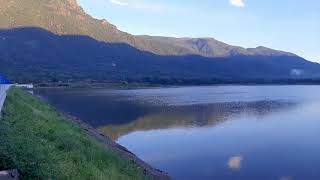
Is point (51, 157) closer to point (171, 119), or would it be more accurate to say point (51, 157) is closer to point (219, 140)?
point (219, 140)

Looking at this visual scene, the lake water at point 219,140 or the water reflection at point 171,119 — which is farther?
the water reflection at point 171,119

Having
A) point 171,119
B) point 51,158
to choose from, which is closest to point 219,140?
point 171,119

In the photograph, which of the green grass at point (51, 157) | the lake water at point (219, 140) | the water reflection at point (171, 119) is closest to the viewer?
the green grass at point (51, 157)

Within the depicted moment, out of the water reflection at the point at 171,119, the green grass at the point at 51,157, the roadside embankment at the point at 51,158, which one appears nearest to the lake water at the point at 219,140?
the water reflection at the point at 171,119

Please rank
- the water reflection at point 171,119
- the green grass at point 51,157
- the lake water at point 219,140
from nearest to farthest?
1. the green grass at point 51,157
2. the lake water at point 219,140
3. the water reflection at point 171,119

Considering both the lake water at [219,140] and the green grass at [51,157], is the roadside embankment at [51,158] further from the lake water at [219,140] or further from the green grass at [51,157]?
the lake water at [219,140]

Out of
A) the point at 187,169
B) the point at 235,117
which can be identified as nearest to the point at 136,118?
the point at 235,117

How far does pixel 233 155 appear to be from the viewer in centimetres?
3272

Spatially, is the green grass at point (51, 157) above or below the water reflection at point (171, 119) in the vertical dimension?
above

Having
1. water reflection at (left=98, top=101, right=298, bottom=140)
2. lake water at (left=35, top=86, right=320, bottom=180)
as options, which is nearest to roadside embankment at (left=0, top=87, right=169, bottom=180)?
lake water at (left=35, top=86, right=320, bottom=180)

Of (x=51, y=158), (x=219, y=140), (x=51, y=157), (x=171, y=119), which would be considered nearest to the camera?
(x=51, y=158)

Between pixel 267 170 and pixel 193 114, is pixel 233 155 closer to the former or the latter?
pixel 267 170

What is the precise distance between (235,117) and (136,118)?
11533 mm

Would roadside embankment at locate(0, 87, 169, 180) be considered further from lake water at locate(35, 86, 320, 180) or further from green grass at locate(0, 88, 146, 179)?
lake water at locate(35, 86, 320, 180)
